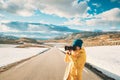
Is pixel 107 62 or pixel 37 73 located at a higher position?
pixel 37 73

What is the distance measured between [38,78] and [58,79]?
37.6 inches

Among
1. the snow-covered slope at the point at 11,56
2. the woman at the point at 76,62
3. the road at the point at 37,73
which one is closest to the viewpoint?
the woman at the point at 76,62

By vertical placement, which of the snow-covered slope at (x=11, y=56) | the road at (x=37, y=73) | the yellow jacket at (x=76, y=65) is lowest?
the snow-covered slope at (x=11, y=56)

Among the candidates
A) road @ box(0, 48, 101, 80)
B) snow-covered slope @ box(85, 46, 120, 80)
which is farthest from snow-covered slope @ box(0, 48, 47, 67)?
snow-covered slope @ box(85, 46, 120, 80)

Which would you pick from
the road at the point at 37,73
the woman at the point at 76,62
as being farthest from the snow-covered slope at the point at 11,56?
the woman at the point at 76,62

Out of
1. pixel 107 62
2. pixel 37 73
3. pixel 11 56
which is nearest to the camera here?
pixel 37 73

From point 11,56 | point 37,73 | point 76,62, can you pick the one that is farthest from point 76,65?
point 11,56

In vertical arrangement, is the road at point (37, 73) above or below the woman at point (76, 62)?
below

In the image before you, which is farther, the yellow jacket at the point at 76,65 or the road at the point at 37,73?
the road at the point at 37,73

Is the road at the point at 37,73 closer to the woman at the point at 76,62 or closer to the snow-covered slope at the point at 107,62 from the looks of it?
the snow-covered slope at the point at 107,62

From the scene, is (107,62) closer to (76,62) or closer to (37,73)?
(37,73)

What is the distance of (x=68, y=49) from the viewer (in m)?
4.95

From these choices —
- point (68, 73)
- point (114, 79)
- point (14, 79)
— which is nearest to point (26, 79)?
point (14, 79)

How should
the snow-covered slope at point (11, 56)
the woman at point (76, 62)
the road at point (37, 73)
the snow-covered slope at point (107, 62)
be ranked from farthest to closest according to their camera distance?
the snow-covered slope at point (11, 56), the snow-covered slope at point (107, 62), the road at point (37, 73), the woman at point (76, 62)
